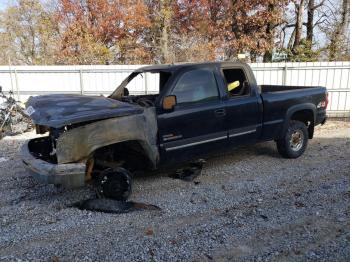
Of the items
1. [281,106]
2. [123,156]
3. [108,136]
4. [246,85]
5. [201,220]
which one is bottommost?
[201,220]

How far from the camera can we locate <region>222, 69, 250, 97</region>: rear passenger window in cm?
550

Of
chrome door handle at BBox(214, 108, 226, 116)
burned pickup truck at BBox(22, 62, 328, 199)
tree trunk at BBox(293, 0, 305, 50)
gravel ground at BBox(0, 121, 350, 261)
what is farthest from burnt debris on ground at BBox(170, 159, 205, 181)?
tree trunk at BBox(293, 0, 305, 50)

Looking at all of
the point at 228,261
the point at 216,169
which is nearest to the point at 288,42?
the point at 216,169

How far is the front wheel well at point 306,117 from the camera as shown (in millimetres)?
6320

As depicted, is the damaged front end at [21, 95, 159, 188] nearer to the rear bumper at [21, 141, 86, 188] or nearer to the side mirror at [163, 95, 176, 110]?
the rear bumper at [21, 141, 86, 188]

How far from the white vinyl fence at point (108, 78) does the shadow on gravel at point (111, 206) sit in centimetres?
723

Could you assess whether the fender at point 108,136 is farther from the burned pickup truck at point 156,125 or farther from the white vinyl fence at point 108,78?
the white vinyl fence at point 108,78

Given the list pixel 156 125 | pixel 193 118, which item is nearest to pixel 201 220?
pixel 156 125

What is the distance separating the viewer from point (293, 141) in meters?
6.34

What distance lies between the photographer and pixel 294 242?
341 cm

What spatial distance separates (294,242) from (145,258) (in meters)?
1.58

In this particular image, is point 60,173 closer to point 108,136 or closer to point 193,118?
point 108,136

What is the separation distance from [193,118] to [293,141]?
2.60 meters

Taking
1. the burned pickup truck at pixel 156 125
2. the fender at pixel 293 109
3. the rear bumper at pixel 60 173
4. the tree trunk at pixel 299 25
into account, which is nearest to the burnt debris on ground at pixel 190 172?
the burned pickup truck at pixel 156 125
